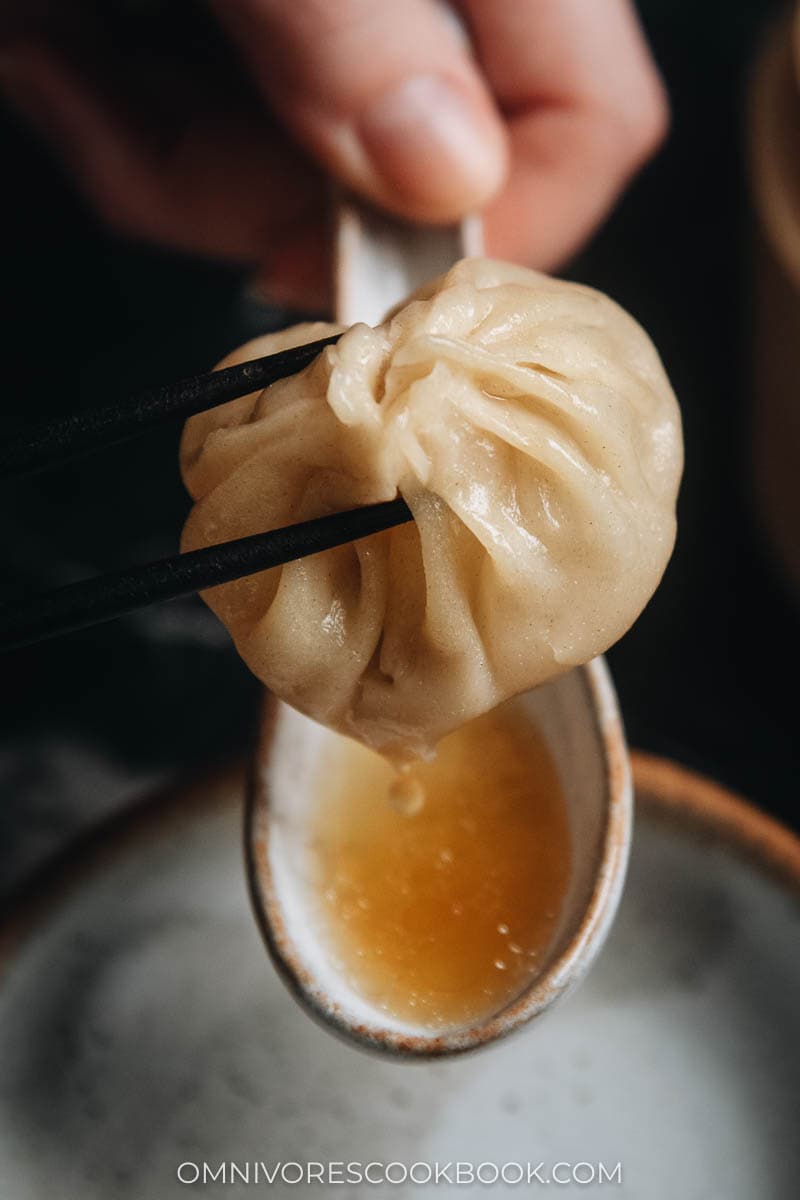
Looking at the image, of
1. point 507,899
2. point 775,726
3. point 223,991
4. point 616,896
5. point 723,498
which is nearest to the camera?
point 616,896

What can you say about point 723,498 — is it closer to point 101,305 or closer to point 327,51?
point 327,51

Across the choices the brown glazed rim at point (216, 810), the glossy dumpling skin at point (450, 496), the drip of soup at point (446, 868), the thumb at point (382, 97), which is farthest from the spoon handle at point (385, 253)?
the brown glazed rim at point (216, 810)

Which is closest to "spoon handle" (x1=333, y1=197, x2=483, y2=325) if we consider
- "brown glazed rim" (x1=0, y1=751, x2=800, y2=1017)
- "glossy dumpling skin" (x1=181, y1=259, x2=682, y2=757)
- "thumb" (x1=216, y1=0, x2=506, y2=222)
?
"thumb" (x1=216, y1=0, x2=506, y2=222)

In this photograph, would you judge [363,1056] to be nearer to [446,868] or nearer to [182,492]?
[446,868]

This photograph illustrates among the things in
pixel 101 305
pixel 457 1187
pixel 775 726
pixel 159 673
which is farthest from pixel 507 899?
pixel 101 305

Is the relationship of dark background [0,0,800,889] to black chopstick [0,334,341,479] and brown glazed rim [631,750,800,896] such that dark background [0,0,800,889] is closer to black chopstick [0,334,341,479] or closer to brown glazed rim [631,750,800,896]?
brown glazed rim [631,750,800,896]
